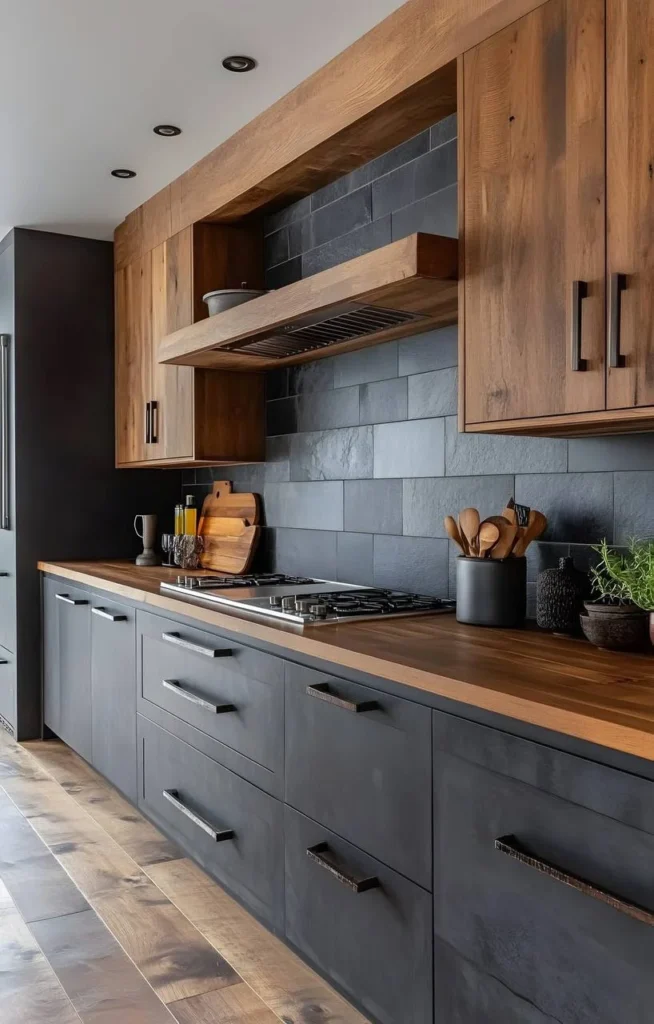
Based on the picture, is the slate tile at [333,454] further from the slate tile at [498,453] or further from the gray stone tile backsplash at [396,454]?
the slate tile at [498,453]

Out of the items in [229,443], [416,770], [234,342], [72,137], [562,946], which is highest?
[72,137]

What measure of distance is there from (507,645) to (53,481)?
9.87 feet

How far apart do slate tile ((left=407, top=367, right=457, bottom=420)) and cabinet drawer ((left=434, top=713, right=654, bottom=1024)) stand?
1.24m

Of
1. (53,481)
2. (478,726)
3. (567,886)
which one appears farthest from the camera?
(53,481)

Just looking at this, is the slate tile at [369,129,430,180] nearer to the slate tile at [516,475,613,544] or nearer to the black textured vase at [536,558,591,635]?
the slate tile at [516,475,613,544]

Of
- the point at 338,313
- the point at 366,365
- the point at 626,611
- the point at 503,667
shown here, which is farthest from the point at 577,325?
the point at 366,365

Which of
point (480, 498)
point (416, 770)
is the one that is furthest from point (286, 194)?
point (416, 770)

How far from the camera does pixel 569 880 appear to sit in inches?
50.3

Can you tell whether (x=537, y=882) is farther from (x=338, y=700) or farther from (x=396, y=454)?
(x=396, y=454)

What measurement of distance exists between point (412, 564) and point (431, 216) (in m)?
1.05

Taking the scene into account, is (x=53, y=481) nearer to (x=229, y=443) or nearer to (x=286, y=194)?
(x=229, y=443)

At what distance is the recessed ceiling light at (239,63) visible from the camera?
2592 millimetres

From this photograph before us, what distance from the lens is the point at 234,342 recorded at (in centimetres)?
289

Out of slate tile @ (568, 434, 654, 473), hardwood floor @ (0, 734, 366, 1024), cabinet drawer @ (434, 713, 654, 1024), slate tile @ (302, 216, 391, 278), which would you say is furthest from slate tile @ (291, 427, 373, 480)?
cabinet drawer @ (434, 713, 654, 1024)
